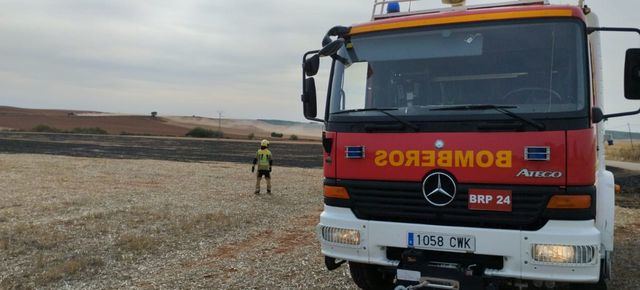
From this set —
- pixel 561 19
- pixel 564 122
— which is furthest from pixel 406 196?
pixel 561 19

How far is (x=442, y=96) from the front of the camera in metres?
4.70

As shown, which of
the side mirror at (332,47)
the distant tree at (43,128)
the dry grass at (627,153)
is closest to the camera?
the side mirror at (332,47)

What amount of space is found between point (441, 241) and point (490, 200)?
55 cm

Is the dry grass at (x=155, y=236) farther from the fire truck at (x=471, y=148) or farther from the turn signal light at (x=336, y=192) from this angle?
the fire truck at (x=471, y=148)

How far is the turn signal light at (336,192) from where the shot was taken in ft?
16.1

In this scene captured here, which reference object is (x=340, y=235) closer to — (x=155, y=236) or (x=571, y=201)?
(x=571, y=201)

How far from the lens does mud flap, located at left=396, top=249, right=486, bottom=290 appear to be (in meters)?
4.29

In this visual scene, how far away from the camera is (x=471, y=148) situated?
169 inches

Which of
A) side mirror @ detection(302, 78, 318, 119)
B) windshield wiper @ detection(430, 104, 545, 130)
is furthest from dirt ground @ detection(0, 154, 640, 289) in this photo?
windshield wiper @ detection(430, 104, 545, 130)

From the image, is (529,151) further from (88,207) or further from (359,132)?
(88,207)

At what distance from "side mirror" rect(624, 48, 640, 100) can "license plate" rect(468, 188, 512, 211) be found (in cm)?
141

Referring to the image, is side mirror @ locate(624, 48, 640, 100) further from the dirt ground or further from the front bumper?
the dirt ground

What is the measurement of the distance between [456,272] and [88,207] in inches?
415

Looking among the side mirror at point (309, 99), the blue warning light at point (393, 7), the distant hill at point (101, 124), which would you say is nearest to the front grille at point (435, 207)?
the side mirror at point (309, 99)
